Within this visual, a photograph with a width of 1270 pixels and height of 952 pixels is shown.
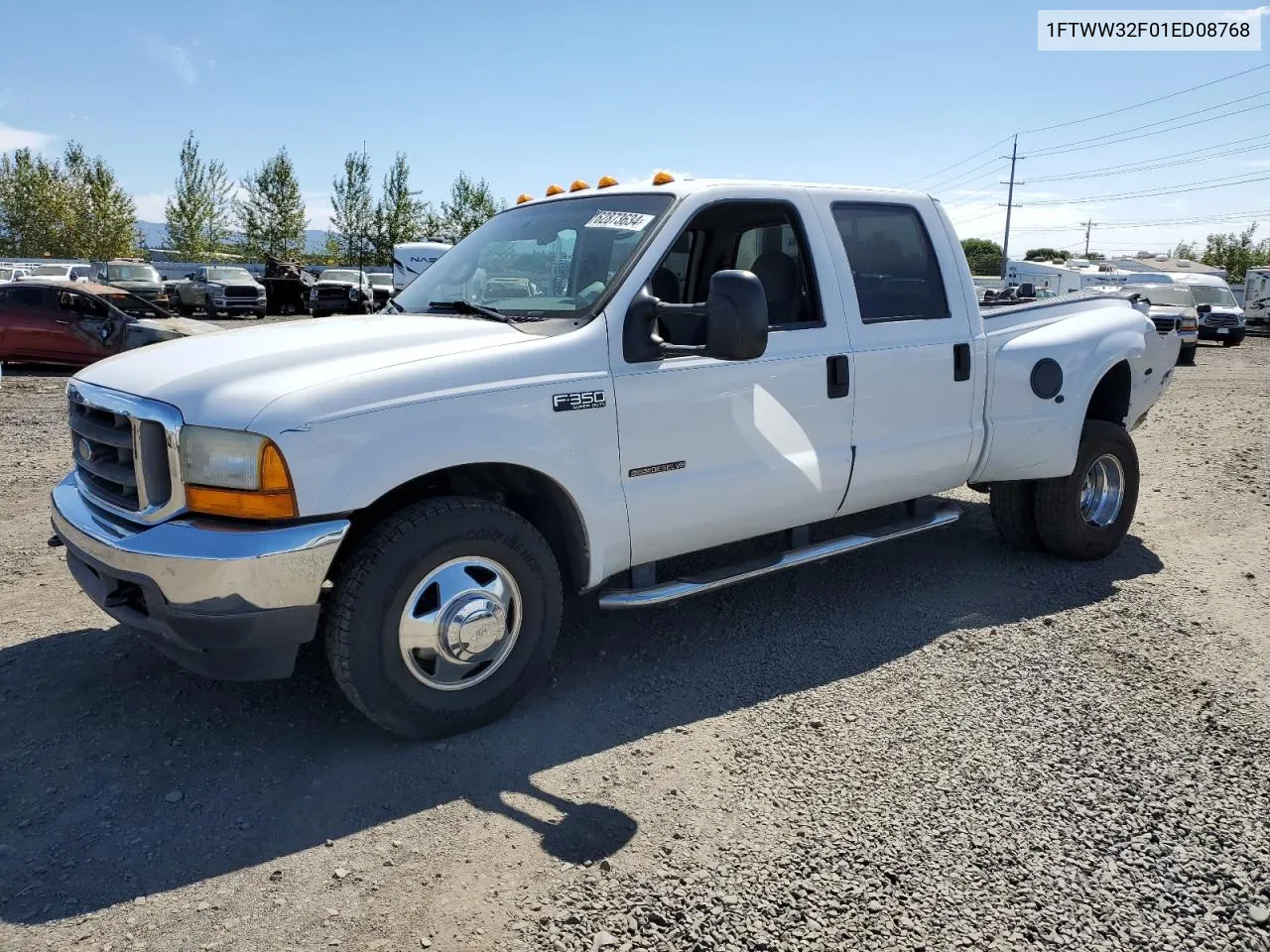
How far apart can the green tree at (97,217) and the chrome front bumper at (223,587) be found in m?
56.3

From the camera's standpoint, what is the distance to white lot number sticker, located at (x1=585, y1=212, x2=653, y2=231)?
3.87 m

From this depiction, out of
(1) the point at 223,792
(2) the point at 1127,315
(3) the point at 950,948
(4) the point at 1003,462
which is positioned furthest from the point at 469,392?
(2) the point at 1127,315

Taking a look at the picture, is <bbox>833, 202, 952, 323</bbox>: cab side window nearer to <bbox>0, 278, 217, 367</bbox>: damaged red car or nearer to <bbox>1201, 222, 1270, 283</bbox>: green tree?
<bbox>0, 278, 217, 367</bbox>: damaged red car

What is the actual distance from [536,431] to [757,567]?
52.1 inches

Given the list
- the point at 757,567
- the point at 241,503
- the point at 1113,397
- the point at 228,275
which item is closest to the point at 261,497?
the point at 241,503

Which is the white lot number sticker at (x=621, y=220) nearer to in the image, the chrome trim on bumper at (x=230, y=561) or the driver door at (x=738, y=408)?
the driver door at (x=738, y=408)

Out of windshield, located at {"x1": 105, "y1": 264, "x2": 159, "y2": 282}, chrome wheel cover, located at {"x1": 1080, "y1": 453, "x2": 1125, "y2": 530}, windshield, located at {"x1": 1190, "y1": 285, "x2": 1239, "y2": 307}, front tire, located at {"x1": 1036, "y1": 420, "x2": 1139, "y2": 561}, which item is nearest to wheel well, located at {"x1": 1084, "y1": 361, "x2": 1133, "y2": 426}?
front tire, located at {"x1": 1036, "y1": 420, "x2": 1139, "y2": 561}

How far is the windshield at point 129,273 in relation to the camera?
1184 inches

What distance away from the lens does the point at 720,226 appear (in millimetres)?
4297

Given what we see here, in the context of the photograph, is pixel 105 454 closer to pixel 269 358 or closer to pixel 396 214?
pixel 269 358

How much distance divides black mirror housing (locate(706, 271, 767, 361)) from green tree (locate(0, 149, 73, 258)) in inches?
2275

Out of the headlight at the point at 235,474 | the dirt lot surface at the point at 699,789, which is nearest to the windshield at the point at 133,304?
the dirt lot surface at the point at 699,789

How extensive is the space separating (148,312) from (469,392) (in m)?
18.6

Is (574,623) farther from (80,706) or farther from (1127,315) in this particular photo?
(1127,315)
